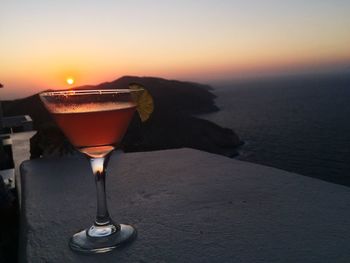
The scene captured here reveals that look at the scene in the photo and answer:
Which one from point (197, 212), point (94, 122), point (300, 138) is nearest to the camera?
point (94, 122)

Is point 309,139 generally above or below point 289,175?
below

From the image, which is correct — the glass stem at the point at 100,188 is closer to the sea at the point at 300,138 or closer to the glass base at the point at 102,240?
the glass base at the point at 102,240

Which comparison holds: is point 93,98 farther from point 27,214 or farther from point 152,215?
point 27,214

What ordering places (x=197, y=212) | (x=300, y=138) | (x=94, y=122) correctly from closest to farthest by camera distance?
1. (x=94, y=122)
2. (x=197, y=212)
3. (x=300, y=138)

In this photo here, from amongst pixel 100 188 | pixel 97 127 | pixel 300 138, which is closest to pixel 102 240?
pixel 100 188

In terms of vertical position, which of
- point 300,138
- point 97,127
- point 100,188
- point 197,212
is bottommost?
point 300,138

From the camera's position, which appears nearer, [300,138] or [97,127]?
[97,127]

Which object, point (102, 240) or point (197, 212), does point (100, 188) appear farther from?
point (197, 212)

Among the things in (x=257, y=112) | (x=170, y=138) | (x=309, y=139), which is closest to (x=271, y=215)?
(x=170, y=138)
